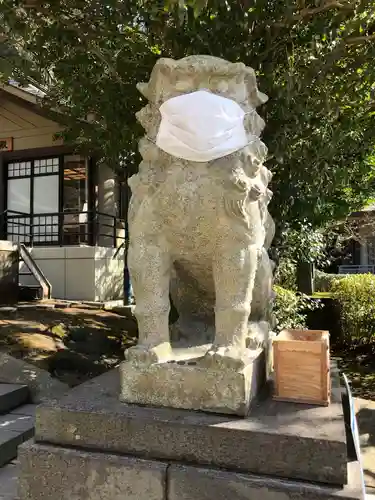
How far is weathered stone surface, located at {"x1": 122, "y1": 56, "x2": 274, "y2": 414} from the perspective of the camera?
1986mm

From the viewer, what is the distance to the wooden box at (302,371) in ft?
6.84

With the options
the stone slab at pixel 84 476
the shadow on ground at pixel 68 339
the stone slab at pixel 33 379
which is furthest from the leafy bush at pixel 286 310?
the stone slab at pixel 84 476

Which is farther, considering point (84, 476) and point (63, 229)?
point (63, 229)

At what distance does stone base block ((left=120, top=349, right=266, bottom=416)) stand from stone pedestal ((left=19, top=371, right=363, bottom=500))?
47 millimetres

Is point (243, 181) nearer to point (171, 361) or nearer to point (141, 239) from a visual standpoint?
Answer: point (141, 239)

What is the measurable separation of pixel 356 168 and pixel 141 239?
3146 mm

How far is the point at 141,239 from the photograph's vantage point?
6.80ft

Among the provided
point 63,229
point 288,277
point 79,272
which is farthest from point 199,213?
point 63,229

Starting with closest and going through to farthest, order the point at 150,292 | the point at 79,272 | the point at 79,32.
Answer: the point at 150,292
the point at 79,32
the point at 79,272

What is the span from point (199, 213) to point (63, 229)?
900 centimetres

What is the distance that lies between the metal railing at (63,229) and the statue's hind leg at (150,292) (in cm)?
787

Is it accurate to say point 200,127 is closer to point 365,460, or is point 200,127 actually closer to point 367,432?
point 365,460

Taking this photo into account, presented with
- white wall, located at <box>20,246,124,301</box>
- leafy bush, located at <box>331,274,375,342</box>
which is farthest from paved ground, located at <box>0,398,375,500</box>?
white wall, located at <box>20,246,124,301</box>

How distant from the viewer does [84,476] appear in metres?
1.87
